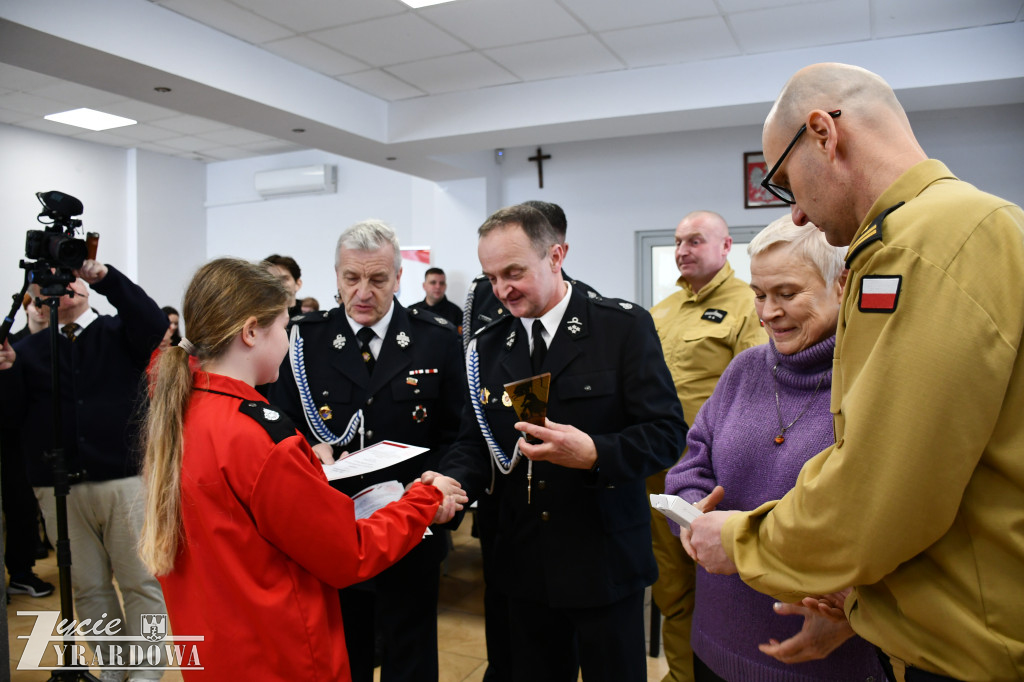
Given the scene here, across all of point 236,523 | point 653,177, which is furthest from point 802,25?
point 236,523

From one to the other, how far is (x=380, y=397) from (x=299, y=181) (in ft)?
24.7

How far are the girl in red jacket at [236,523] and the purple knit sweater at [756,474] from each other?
0.77 meters

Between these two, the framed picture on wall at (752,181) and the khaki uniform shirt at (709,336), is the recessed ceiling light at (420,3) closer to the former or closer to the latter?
the khaki uniform shirt at (709,336)

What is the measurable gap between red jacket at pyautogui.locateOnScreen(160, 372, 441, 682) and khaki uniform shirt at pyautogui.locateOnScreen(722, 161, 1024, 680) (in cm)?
96

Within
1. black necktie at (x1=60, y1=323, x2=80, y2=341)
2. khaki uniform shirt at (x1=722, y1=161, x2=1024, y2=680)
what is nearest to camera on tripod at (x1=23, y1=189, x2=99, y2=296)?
black necktie at (x1=60, y1=323, x2=80, y2=341)

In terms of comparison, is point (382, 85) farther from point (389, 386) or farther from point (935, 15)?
point (389, 386)

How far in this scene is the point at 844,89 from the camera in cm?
106

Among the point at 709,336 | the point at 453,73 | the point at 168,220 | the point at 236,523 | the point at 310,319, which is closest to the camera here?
the point at 236,523

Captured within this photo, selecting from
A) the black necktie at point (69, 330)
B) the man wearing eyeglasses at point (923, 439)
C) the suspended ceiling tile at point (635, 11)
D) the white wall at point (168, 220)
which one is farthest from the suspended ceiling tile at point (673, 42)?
the white wall at point (168, 220)

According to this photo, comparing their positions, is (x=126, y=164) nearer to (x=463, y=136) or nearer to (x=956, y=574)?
(x=463, y=136)

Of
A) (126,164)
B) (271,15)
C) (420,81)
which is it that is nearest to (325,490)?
(271,15)

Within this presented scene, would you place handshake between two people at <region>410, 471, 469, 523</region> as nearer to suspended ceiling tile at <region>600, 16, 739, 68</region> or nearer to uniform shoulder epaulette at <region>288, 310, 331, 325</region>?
uniform shoulder epaulette at <region>288, 310, 331, 325</region>

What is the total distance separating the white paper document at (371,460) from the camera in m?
1.83

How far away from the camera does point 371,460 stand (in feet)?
6.23
